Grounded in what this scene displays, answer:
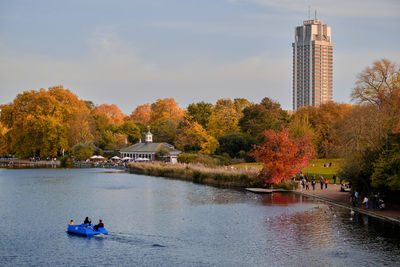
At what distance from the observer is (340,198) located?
44.1 meters

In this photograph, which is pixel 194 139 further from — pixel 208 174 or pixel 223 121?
pixel 208 174

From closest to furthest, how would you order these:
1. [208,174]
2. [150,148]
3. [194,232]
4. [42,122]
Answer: [194,232] < [208,174] < [150,148] < [42,122]

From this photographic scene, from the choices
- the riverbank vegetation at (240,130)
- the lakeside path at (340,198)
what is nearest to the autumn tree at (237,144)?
the riverbank vegetation at (240,130)

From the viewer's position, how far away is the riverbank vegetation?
3931 centimetres

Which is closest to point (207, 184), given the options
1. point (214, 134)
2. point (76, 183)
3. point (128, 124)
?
point (76, 183)

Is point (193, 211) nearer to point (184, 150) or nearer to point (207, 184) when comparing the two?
point (207, 184)

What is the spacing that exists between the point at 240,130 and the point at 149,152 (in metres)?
22.2

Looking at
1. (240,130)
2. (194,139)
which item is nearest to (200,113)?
(194,139)

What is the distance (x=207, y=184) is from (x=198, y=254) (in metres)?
37.8

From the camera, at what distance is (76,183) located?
66062 mm

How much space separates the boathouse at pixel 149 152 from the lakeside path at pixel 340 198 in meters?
48.1

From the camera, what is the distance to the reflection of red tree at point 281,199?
45144mm

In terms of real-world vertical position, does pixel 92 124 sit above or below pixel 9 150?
above

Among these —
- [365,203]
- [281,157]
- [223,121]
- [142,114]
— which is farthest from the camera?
[142,114]
